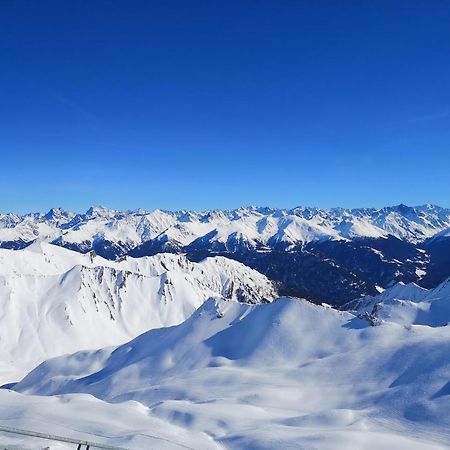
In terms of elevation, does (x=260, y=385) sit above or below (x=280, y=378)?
below

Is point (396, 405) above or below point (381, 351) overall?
below

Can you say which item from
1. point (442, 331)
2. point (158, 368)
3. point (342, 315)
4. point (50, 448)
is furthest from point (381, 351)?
point (50, 448)

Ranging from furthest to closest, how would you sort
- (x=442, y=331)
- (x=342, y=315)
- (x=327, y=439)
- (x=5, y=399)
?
(x=342, y=315) < (x=442, y=331) < (x=5, y=399) < (x=327, y=439)

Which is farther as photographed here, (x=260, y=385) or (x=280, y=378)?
(x=280, y=378)

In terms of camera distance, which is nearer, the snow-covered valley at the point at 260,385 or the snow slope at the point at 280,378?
the snow-covered valley at the point at 260,385

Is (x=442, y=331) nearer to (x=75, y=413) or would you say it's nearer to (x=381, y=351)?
(x=381, y=351)

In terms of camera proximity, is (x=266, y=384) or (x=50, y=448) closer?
(x=50, y=448)

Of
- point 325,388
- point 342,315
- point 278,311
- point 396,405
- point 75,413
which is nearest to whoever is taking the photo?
point 75,413

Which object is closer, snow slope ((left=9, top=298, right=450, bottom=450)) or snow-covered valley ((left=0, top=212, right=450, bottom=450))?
snow-covered valley ((left=0, top=212, right=450, bottom=450))
